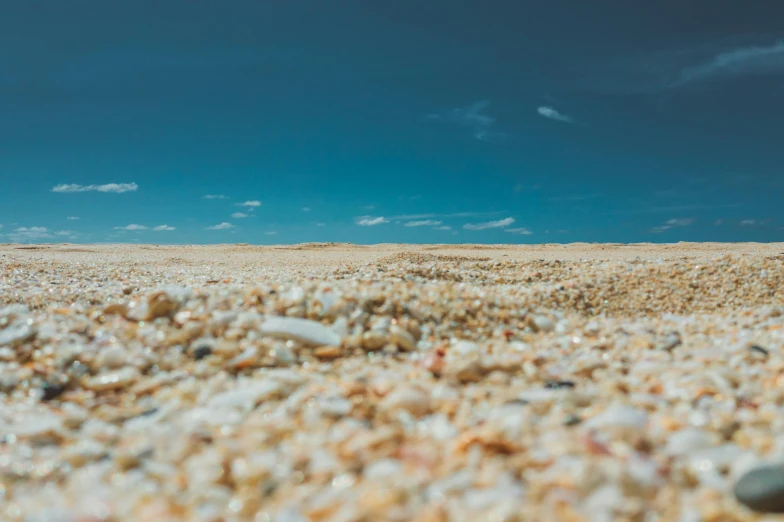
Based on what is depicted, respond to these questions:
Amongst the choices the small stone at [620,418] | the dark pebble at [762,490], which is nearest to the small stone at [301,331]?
the small stone at [620,418]

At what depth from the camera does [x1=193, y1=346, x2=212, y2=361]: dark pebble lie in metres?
3.22

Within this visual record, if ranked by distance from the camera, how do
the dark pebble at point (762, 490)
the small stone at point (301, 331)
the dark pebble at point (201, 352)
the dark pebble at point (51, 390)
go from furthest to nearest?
the small stone at point (301, 331)
the dark pebble at point (201, 352)
the dark pebble at point (51, 390)
the dark pebble at point (762, 490)

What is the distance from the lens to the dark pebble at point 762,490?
1.52 m

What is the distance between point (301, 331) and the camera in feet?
11.3

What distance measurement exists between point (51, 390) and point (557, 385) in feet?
9.07

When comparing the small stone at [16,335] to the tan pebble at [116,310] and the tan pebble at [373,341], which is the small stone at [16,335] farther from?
the tan pebble at [373,341]

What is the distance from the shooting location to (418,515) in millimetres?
1536

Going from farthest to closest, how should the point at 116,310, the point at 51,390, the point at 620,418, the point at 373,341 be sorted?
the point at 116,310 → the point at 373,341 → the point at 51,390 → the point at 620,418

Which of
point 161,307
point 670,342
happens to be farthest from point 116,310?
point 670,342

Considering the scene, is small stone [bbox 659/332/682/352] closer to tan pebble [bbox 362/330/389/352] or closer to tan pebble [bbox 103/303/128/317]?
tan pebble [bbox 362/330/389/352]

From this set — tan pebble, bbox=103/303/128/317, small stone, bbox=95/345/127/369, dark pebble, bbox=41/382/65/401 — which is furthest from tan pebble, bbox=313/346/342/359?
tan pebble, bbox=103/303/128/317

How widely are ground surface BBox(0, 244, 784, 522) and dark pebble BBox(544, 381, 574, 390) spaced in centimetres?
2

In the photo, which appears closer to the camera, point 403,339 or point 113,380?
point 113,380

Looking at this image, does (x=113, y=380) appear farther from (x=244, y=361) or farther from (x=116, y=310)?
(x=116, y=310)
